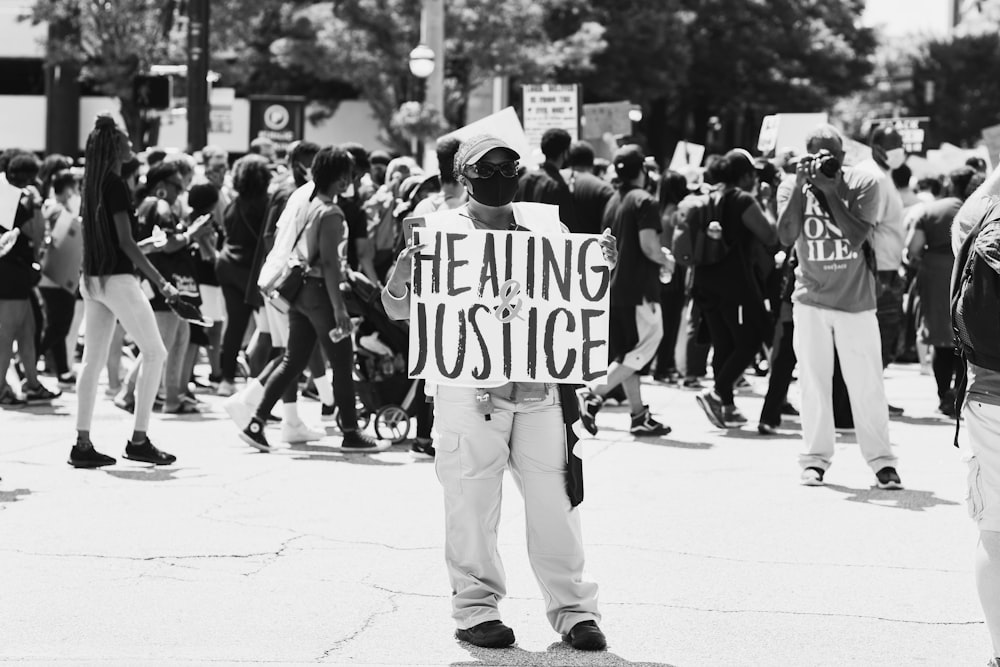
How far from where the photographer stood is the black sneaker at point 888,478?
8.58m

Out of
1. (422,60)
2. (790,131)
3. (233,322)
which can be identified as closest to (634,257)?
(790,131)

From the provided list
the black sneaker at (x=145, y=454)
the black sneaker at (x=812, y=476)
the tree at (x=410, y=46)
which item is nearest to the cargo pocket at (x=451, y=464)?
the black sneaker at (x=812, y=476)

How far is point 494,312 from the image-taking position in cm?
539

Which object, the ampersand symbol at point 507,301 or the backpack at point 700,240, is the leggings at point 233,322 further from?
the ampersand symbol at point 507,301

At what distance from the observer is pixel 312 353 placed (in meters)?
10.5

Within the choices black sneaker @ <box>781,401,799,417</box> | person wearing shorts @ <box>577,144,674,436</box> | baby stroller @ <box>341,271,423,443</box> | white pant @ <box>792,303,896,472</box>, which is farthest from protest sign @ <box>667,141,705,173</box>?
white pant @ <box>792,303,896,472</box>

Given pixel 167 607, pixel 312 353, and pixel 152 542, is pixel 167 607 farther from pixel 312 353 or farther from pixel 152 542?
pixel 312 353

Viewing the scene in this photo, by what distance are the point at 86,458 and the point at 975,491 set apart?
5.68 metres

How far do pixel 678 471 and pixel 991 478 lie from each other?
15.2 ft

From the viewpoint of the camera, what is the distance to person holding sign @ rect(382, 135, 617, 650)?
532 cm

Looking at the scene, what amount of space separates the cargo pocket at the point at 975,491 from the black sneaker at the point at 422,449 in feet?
16.9

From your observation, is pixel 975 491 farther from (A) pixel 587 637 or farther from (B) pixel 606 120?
(B) pixel 606 120

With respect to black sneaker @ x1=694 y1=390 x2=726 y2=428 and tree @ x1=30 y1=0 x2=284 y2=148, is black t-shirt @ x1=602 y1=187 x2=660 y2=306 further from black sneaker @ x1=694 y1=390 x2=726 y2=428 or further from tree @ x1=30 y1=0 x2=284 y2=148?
tree @ x1=30 y1=0 x2=284 y2=148

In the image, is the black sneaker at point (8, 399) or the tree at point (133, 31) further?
the tree at point (133, 31)
